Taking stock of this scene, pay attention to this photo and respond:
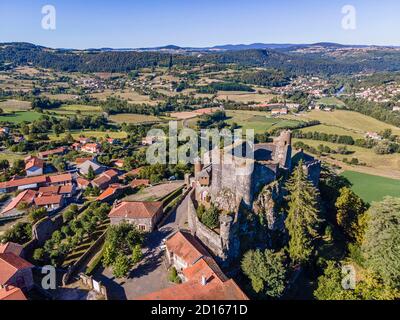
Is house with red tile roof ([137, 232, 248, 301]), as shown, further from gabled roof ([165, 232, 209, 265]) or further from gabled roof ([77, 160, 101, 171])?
gabled roof ([77, 160, 101, 171])

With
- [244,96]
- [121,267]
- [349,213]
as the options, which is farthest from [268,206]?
[244,96]

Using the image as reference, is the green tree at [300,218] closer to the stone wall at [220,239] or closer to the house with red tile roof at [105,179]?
the stone wall at [220,239]

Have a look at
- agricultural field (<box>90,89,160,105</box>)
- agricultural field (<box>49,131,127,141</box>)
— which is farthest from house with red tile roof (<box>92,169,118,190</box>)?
agricultural field (<box>90,89,160,105</box>)

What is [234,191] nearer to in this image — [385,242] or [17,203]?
[385,242]

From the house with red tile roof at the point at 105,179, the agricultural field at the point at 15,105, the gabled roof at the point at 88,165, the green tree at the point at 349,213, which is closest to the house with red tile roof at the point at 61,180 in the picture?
the house with red tile roof at the point at 105,179

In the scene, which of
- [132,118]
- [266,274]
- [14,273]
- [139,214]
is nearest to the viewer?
[14,273]

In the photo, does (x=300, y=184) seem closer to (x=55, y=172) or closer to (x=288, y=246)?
(x=288, y=246)
